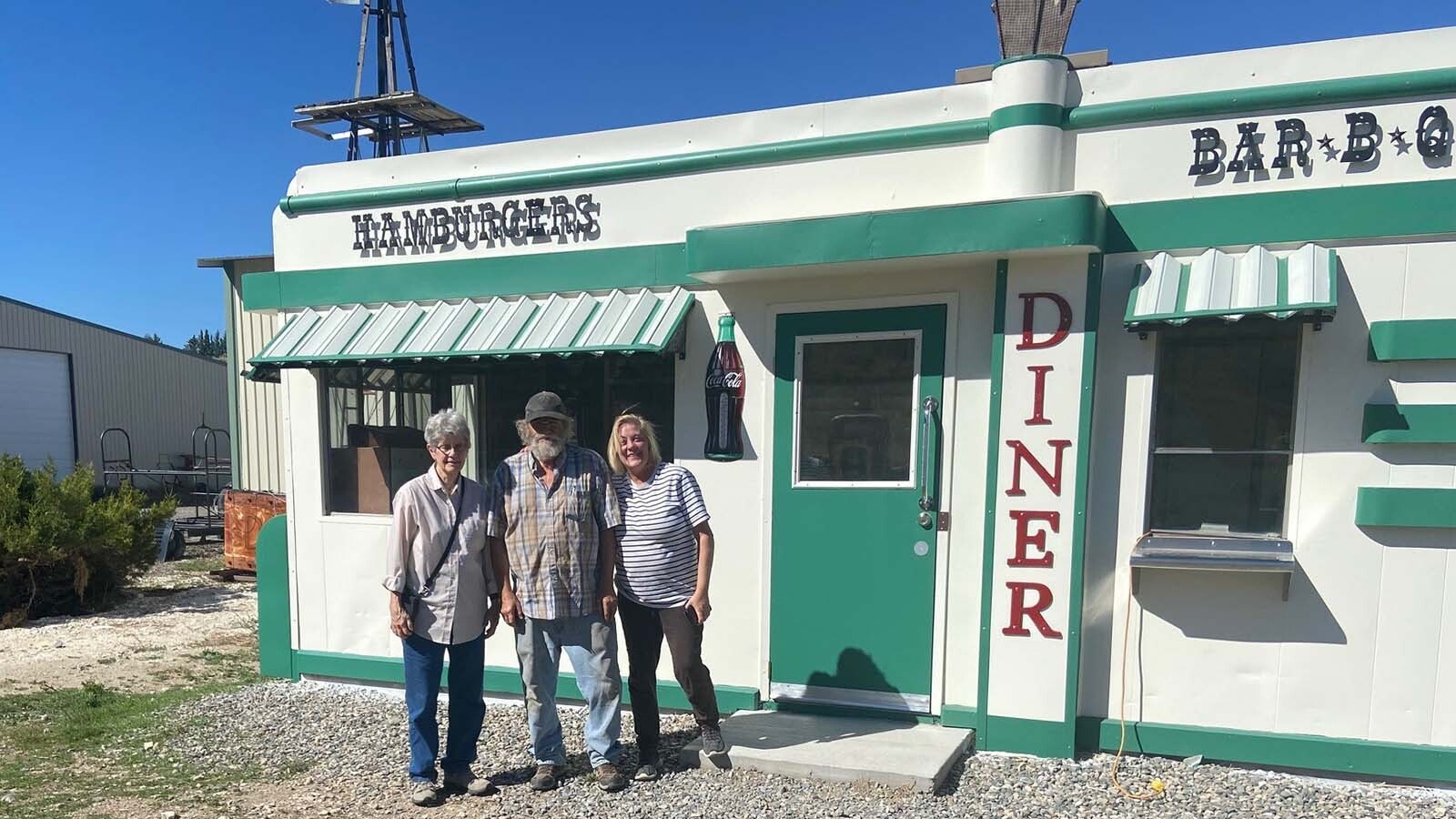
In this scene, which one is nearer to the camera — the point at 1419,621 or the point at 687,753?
the point at 1419,621

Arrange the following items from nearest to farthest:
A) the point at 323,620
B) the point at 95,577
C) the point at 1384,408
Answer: the point at 1384,408, the point at 323,620, the point at 95,577

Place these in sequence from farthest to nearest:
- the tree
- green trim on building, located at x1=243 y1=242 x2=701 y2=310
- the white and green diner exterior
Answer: the tree → green trim on building, located at x1=243 y1=242 x2=701 y2=310 → the white and green diner exterior

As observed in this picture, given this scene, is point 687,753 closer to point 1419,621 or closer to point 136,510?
point 1419,621

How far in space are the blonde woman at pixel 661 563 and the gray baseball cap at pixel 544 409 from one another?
10.9 inches

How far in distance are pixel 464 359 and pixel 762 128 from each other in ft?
7.22

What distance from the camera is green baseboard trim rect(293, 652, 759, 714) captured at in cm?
443

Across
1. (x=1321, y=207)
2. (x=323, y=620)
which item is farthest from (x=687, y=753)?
(x=1321, y=207)

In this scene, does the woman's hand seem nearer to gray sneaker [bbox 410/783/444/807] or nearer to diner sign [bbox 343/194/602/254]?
gray sneaker [bbox 410/783/444/807]

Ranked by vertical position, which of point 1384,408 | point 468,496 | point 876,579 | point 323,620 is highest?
point 1384,408

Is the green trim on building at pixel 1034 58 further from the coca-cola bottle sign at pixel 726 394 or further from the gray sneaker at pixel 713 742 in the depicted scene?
the gray sneaker at pixel 713 742

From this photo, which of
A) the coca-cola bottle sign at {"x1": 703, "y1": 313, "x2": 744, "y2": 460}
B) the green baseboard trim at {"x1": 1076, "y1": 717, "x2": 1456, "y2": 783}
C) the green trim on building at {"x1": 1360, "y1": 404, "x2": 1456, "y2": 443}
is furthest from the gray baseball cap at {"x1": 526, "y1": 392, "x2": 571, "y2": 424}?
the green trim on building at {"x1": 1360, "y1": 404, "x2": 1456, "y2": 443}

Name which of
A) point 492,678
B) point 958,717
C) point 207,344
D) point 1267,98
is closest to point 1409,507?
point 1267,98

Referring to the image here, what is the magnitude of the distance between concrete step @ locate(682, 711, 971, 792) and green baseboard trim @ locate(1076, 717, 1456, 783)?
77 centimetres

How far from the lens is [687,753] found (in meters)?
3.83
